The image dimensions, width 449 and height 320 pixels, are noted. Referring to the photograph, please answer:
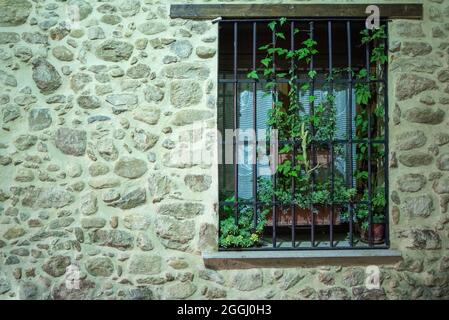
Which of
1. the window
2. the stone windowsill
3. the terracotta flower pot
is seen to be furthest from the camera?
the terracotta flower pot

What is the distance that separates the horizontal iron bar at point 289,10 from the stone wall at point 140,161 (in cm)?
10

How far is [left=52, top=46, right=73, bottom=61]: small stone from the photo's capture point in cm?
330

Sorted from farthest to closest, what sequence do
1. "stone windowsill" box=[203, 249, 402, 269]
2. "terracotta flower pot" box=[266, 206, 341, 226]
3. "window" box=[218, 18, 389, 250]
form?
1. "terracotta flower pot" box=[266, 206, 341, 226]
2. "window" box=[218, 18, 389, 250]
3. "stone windowsill" box=[203, 249, 402, 269]

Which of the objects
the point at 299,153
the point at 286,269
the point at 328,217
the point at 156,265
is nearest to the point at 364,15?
the point at 299,153

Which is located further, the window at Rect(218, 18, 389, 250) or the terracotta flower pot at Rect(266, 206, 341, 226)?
the terracotta flower pot at Rect(266, 206, 341, 226)

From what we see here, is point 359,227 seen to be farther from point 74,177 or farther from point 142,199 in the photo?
point 74,177

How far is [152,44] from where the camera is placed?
3.30 meters

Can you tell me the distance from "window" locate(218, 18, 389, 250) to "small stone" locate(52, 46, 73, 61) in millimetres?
1324

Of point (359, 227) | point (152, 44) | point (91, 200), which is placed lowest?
point (359, 227)

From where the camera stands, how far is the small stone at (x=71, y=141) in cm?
328

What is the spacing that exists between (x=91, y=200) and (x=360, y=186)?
2424 millimetres

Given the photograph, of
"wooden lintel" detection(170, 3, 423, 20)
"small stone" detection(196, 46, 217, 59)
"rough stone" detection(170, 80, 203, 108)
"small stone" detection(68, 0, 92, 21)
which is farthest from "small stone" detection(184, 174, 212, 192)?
"small stone" detection(68, 0, 92, 21)

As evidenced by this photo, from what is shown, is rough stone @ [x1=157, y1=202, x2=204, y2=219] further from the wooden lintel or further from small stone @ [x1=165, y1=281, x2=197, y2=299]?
the wooden lintel

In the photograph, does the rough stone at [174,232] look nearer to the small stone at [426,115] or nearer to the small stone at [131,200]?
the small stone at [131,200]
